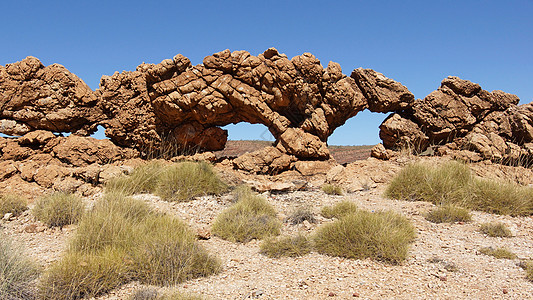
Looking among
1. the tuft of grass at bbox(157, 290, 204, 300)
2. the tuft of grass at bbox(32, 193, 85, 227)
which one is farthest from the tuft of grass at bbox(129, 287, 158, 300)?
the tuft of grass at bbox(32, 193, 85, 227)

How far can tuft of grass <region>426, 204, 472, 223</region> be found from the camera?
6930mm

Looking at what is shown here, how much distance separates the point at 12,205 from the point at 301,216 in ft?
19.5

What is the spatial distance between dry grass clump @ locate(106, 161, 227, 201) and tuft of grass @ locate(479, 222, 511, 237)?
5.42m

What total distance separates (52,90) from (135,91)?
2.18 m

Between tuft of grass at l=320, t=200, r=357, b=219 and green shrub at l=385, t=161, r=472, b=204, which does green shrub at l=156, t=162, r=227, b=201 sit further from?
green shrub at l=385, t=161, r=472, b=204

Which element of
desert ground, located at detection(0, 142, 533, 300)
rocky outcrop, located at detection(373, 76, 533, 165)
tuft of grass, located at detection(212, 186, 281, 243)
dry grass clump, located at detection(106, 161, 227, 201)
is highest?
rocky outcrop, located at detection(373, 76, 533, 165)

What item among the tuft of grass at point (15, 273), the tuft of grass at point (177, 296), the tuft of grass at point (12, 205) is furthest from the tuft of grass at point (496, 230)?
the tuft of grass at point (12, 205)

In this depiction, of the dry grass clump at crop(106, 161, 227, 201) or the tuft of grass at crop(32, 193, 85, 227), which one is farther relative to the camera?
the dry grass clump at crop(106, 161, 227, 201)

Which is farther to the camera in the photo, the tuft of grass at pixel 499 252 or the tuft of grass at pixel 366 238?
the tuft of grass at pixel 499 252

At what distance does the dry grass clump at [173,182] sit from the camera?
8.08 meters

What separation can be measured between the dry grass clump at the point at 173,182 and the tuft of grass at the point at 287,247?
292 cm

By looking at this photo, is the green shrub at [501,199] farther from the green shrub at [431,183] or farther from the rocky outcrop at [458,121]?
the rocky outcrop at [458,121]

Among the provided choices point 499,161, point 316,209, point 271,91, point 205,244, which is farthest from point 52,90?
point 499,161

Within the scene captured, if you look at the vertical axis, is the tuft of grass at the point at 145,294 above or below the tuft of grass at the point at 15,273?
below
